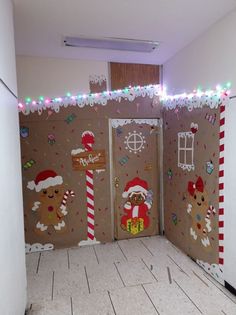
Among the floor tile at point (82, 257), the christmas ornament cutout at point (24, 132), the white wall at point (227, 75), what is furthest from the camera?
the christmas ornament cutout at point (24, 132)

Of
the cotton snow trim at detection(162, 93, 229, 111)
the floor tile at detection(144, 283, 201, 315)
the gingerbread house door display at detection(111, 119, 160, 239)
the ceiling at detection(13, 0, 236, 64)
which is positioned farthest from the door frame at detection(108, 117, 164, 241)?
the floor tile at detection(144, 283, 201, 315)

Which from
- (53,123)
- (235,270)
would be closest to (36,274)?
(53,123)

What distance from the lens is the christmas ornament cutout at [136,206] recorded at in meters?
3.85

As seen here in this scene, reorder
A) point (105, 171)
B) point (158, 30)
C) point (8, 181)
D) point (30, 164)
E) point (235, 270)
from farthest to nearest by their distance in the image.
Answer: point (105, 171) < point (30, 164) < point (158, 30) < point (235, 270) < point (8, 181)

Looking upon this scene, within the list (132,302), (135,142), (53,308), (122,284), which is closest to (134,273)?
(122,284)

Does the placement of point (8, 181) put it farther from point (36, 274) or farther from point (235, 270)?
point (235, 270)

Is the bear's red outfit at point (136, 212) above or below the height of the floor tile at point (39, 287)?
above

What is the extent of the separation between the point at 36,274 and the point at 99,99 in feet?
7.89

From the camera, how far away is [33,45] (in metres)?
2.99

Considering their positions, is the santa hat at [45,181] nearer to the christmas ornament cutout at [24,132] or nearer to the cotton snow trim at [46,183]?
the cotton snow trim at [46,183]

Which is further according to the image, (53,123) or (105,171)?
(105,171)

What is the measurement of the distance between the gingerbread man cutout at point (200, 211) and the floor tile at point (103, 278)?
1070 millimetres

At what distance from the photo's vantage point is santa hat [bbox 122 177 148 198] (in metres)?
3.84

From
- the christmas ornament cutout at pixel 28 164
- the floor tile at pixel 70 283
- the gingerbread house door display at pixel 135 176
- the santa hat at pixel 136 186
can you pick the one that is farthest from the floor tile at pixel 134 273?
the christmas ornament cutout at pixel 28 164
